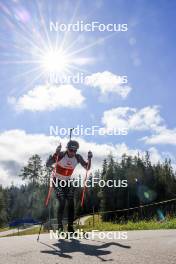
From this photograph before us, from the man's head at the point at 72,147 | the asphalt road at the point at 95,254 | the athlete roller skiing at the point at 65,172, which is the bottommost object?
the asphalt road at the point at 95,254

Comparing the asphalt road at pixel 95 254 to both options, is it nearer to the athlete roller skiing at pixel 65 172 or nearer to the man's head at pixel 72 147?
the athlete roller skiing at pixel 65 172

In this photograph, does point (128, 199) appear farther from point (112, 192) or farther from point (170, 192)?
point (170, 192)

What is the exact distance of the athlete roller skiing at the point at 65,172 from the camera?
9617 millimetres

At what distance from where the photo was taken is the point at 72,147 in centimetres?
1011

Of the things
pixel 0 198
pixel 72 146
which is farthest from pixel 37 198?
pixel 72 146

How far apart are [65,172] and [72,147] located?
0.65m

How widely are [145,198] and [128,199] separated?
5.31 meters

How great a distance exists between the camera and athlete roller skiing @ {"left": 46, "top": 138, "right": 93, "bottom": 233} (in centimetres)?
962

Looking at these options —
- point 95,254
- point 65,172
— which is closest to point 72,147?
point 65,172

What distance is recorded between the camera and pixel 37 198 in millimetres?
105062

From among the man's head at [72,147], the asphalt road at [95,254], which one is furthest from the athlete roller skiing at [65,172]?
the asphalt road at [95,254]

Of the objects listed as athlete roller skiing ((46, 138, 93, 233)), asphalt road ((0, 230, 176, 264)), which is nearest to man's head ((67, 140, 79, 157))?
athlete roller skiing ((46, 138, 93, 233))

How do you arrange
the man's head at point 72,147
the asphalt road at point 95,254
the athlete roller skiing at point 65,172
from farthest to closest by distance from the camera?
the man's head at point 72,147 < the athlete roller skiing at point 65,172 < the asphalt road at point 95,254

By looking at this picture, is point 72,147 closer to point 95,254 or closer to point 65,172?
point 65,172
